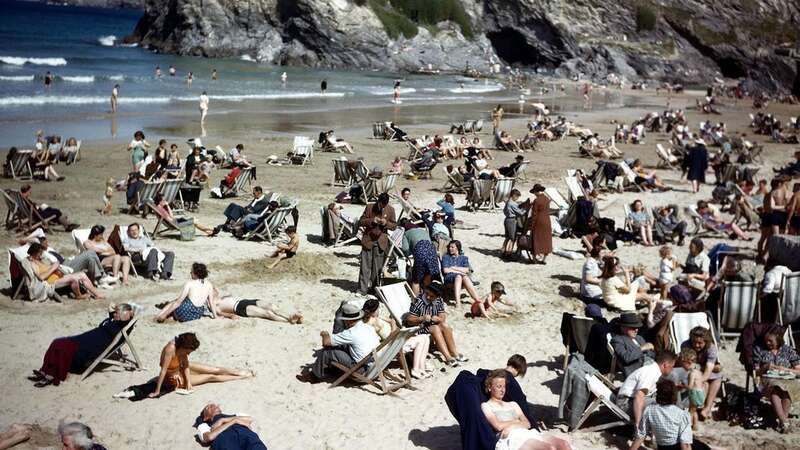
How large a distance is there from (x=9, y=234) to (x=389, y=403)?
817 centimetres

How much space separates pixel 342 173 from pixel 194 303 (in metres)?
9.16

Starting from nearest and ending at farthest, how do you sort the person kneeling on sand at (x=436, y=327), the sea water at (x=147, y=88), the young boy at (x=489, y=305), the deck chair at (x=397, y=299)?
the person kneeling on sand at (x=436, y=327)
the deck chair at (x=397, y=299)
the young boy at (x=489, y=305)
the sea water at (x=147, y=88)

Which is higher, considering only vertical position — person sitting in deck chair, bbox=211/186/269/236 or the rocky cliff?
the rocky cliff

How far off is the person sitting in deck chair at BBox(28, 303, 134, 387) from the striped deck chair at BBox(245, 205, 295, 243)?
5.20m

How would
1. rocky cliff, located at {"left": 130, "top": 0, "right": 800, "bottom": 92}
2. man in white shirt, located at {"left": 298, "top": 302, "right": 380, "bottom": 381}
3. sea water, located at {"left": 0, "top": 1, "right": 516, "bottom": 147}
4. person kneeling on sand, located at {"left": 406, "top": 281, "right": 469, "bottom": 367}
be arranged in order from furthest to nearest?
rocky cliff, located at {"left": 130, "top": 0, "right": 800, "bottom": 92}
sea water, located at {"left": 0, "top": 1, "right": 516, "bottom": 147}
person kneeling on sand, located at {"left": 406, "top": 281, "right": 469, "bottom": 367}
man in white shirt, located at {"left": 298, "top": 302, "right": 380, "bottom": 381}

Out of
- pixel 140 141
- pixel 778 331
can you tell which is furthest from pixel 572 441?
pixel 140 141

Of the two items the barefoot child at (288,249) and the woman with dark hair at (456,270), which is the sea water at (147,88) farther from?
the woman with dark hair at (456,270)

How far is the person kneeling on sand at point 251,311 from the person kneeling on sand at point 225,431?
8.88ft

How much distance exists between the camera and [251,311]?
9766 mm

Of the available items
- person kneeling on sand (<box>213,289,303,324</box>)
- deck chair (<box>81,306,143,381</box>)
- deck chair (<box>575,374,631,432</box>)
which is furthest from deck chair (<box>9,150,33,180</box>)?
deck chair (<box>575,374,631,432</box>)

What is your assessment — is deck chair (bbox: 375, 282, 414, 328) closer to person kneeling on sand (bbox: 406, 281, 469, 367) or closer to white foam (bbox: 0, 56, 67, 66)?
person kneeling on sand (bbox: 406, 281, 469, 367)

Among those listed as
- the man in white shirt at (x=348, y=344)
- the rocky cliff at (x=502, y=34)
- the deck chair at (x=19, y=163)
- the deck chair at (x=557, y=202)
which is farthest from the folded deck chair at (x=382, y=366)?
the rocky cliff at (x=502, y=34)

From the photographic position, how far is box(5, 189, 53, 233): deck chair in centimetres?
1259

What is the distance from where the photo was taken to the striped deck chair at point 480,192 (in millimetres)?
16375
